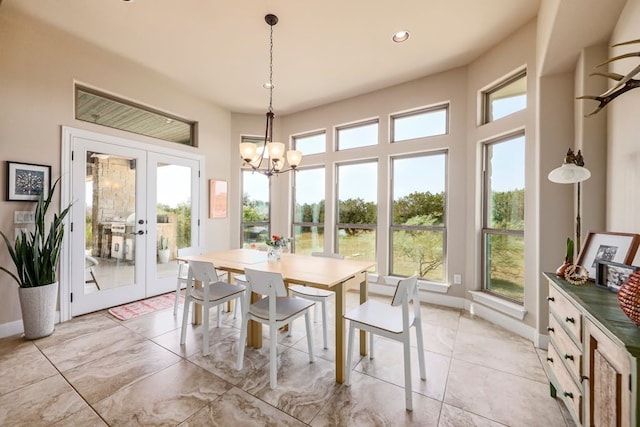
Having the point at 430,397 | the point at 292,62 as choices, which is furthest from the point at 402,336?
the point at 292,62

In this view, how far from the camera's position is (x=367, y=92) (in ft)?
13.9

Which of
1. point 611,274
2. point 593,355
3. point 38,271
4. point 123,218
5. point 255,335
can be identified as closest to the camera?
point 593,355

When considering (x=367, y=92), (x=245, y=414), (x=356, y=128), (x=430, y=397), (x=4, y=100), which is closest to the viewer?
(x=245, y=414)

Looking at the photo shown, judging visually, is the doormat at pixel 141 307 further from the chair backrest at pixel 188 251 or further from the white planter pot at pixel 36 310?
the chair backrest at pixel 188 251

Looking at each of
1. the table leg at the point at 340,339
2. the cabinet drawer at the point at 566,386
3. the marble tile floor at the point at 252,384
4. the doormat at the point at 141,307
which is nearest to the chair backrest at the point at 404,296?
the table leg at the point at 340,339

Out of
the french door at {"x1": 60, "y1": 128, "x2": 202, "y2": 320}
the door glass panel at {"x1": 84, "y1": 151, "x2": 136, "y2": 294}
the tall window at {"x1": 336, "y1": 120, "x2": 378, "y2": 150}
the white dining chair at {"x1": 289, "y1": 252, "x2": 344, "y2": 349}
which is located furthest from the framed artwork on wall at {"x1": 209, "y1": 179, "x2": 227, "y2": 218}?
the white dining chair at {"x1": 289, "y1": 252, "x2": 344, "y2": 349}

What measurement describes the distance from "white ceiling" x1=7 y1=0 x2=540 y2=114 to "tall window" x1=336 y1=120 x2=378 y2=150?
0.69 meters

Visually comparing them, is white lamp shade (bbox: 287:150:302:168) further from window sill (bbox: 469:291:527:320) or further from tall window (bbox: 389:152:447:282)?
window sill (bbox: 469:291:527:320)

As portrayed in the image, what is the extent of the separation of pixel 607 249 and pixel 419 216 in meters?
2.31

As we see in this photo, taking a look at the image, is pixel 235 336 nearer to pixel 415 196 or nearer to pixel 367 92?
pixel 415 196

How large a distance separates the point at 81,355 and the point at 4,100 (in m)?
2.62

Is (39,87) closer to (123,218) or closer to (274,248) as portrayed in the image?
(123,218)

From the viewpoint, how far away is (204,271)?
7.71 feet

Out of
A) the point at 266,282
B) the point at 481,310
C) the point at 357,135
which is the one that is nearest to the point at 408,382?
the point at 266,282
